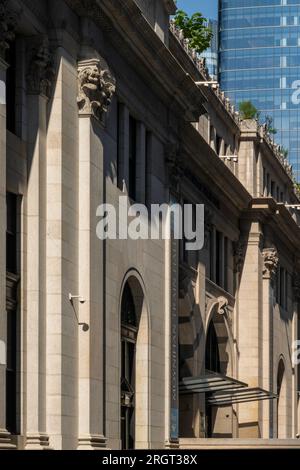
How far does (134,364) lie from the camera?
177 ft

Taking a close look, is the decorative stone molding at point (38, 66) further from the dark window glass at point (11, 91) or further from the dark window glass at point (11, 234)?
the dark window glass at point (11, 234)

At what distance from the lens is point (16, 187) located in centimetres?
4231

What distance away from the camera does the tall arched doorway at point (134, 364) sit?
5256cm

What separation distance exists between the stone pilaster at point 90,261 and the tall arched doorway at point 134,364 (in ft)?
18.6

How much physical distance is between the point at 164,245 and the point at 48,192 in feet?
46.0

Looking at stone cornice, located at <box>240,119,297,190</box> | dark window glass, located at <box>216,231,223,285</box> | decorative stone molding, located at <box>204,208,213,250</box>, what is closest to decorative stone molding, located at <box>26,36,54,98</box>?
decorative stone molding, located at <box>204,208,213,250</box>

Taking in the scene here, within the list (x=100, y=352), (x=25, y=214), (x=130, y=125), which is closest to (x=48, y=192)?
(x=25, y=214)

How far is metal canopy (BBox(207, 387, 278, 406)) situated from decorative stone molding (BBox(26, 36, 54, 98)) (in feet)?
96.6

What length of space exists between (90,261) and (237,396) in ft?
92.7

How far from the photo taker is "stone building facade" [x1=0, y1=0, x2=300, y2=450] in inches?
1670

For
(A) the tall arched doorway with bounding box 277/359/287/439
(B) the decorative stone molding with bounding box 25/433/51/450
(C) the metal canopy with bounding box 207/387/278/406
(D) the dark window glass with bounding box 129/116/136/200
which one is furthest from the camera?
(A) the tall arched doorway with bounding box 277/359/287/439

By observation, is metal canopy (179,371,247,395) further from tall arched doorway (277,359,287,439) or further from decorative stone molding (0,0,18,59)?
decorative stone molding (0,0,18,59)

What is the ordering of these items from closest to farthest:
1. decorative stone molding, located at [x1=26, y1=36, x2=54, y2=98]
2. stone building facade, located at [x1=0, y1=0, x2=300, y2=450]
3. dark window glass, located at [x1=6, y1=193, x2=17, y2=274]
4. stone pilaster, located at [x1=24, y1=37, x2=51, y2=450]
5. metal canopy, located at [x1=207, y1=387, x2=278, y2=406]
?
dark window glass, located at [x1=6, y1=193, x2=17, y2=274]
stone pilaster, located at [x1=24, y1=37, x2=51, y2=450]
stone building facade, located at [x1=0, y1=0, x2=300, y2=450]
decorative stone molding, located at [x1=26, y1=36, x2=54, y2=98]
metal canopy, located at [x1=207, y1=387, x2=278, y2=406]

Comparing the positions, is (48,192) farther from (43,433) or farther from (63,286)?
(43,433)
